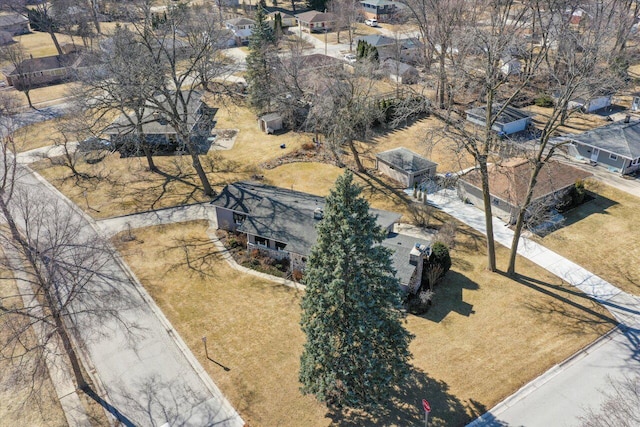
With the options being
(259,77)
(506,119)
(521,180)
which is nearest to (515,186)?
(521,180)

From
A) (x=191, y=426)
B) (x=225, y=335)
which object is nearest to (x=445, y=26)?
(x=225, y=335)

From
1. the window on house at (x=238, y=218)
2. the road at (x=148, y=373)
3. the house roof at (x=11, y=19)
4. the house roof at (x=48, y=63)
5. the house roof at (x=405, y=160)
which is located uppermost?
the house roof at (x=11, y=19)

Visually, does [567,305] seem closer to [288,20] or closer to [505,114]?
[505,114]

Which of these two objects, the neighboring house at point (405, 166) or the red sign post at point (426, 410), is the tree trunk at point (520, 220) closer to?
the neighboring house at point (405, 166)

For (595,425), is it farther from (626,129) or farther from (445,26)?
(445,26)

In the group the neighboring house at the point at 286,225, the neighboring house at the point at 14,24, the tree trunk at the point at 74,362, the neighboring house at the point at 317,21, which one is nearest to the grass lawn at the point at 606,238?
the neighboring house at the point at 286,225

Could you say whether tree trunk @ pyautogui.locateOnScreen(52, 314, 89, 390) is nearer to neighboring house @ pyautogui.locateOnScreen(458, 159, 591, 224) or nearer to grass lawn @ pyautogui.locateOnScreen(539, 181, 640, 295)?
neighboring house @ pyautogui.locateOnScreen(458, 159, 591, 224)
